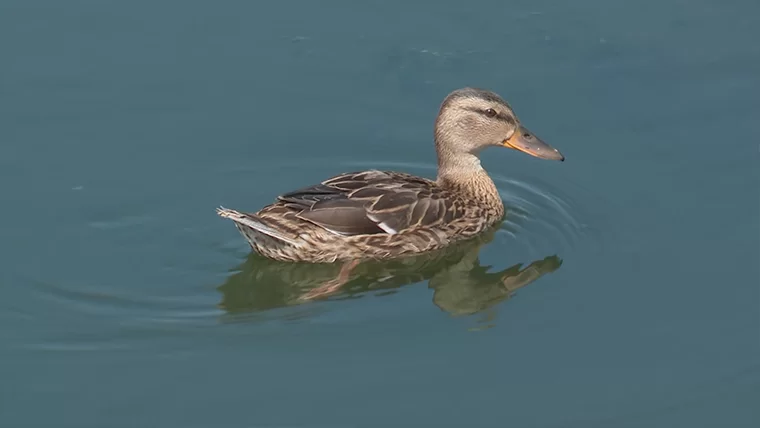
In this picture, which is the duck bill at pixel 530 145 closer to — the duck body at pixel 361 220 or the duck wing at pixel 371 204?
the duck body at pixel 361 220

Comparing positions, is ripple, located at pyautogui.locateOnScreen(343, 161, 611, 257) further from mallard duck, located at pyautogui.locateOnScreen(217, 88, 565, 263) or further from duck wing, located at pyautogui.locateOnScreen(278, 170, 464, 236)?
duck wing, located at pyautogui.locateOnScreen(278, 170, 464, 236)

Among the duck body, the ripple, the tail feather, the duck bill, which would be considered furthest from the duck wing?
the duck bill

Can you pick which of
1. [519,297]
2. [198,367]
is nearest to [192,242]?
[198,367]

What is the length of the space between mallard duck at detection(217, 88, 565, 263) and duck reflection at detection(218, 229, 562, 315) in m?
0.11

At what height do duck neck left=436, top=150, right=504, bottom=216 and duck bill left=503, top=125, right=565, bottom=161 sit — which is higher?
duck bill left=503, top=125, right=565, bottom=161

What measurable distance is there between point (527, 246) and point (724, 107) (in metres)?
2.50

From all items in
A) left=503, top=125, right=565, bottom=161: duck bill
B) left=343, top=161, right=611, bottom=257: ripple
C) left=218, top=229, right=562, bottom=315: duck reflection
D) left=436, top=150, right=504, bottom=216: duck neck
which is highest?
left=503, top=125, right=565, bottom=161: duck bill

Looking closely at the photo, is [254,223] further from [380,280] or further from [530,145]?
[530,145]

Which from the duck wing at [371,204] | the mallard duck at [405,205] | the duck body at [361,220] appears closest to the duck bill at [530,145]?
the mallard duck at [405,205]

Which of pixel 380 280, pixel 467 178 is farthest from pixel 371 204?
pixel 467 178

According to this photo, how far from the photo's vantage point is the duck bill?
11.2 m

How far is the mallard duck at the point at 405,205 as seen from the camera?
10461mm

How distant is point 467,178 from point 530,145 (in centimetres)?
58

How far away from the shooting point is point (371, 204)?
1066 centimetres
